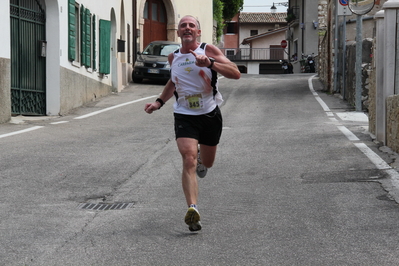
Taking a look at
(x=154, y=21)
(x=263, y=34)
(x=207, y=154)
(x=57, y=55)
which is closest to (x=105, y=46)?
(x=57, y=55)

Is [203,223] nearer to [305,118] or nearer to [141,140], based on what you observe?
[141,140]

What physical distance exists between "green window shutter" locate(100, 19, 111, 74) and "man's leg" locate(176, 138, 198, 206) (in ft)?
56.1

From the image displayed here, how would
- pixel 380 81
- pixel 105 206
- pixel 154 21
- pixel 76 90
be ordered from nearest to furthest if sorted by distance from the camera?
pixel 105 206, pixel 380 81, pixel 76 90, pixel 154 21

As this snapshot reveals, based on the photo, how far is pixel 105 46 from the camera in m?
23.3

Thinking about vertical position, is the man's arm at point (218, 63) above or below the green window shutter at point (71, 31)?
below

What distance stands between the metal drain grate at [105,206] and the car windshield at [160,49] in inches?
860

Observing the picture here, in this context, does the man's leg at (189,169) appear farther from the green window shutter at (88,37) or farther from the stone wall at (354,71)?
the green window shutter at (88,37)

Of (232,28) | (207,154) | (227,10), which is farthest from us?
(232,28)

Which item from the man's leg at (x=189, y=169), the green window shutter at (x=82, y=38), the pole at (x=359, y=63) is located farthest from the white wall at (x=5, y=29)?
the man's leg at (x=189, y=169)

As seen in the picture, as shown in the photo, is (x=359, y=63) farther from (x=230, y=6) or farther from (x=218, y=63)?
(x=230, y=6)

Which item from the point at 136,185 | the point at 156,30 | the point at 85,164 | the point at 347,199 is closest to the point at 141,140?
the point at 85,164

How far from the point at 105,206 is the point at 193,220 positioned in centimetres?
149

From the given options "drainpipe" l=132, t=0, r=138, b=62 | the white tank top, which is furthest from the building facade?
the white tank top

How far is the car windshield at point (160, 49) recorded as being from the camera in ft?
93.1
